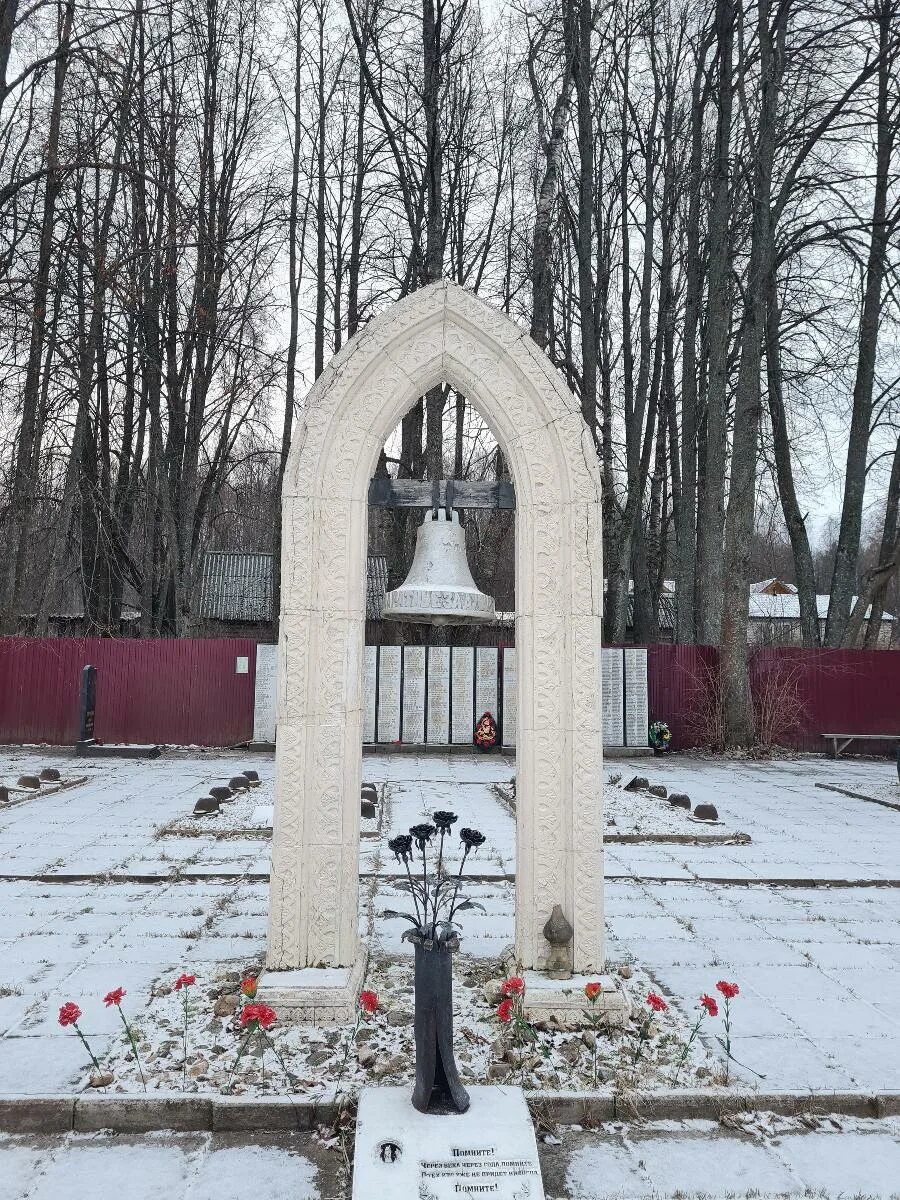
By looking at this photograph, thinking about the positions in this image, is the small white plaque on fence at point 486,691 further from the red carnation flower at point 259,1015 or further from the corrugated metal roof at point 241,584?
the corrugated metal roof at point 241,584

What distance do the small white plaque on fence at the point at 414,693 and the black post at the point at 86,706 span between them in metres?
5.09

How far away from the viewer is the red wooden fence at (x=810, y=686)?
44.7ft

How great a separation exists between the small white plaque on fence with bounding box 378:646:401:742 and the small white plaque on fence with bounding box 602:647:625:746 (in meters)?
3.55

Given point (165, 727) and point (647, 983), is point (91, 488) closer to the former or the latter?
point (165, 727)

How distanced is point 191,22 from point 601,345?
11.1m

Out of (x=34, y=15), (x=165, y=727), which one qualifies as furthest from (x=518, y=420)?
(x=165, y=727)

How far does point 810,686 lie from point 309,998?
12766 mm

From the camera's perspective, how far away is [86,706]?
1247 cm

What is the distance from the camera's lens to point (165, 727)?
13.3 meters

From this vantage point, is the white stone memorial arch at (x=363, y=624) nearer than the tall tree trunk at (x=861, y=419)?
Yes

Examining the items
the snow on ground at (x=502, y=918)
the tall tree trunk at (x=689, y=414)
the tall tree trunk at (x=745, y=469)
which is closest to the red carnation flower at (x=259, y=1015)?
the snow on ground at (x=502, y=918)

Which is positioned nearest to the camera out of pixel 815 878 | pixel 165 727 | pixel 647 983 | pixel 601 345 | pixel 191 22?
pixel 647 983

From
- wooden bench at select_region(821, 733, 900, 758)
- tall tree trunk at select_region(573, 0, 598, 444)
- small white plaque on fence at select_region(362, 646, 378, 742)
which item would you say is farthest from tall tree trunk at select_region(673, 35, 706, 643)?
small white plaque on fence at select_region(362, 646, 378, 742)

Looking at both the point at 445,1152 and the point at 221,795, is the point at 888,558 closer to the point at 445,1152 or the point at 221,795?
the point at 221,795
